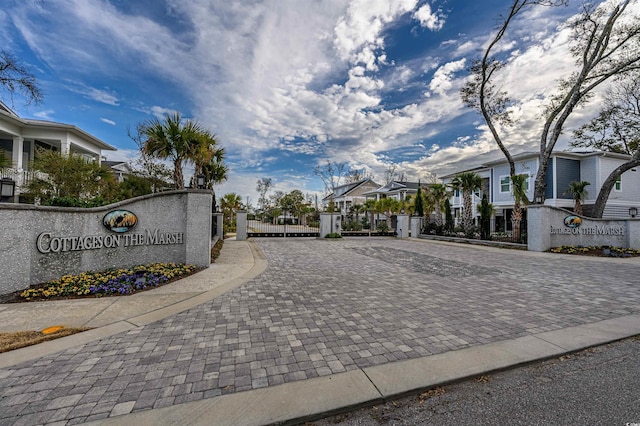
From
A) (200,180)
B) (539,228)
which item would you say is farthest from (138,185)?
(539,228)

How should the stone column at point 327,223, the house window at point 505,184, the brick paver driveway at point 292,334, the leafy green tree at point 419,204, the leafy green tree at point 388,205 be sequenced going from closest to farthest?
1. the brick paver driveway at point 292,334
2. the stone column at point 327,223
3. the leafy green tree at point 419,204
4. the house window at point 505,184
5. the leafy green tree at point 388,205

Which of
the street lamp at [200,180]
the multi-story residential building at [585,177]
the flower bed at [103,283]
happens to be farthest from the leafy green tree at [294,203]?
the flower bed at [103,283]

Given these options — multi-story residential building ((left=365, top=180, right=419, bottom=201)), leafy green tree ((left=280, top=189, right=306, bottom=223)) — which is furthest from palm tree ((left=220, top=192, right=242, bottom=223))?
multi-story residential building ((left=365, top=180, right=419, bottom=201))

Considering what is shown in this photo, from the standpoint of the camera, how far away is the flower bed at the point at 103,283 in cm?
496

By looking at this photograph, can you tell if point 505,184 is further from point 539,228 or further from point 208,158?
point 208,158

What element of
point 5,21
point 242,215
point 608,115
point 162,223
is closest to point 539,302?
point 162,223

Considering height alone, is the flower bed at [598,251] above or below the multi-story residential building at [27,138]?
below

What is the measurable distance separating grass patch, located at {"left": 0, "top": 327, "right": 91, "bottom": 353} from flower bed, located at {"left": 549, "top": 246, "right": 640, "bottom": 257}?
16.8 m

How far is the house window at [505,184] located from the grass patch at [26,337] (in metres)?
26.7

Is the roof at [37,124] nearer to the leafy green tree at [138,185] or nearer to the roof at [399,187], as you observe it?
the leafy green tree at [138,185]

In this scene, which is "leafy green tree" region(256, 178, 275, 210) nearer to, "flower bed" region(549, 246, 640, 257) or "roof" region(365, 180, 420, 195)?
"roof" region(365, 180, 420, 195)

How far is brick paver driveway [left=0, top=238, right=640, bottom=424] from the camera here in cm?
235

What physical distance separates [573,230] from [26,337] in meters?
18.9

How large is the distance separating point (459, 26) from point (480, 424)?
1490cm
